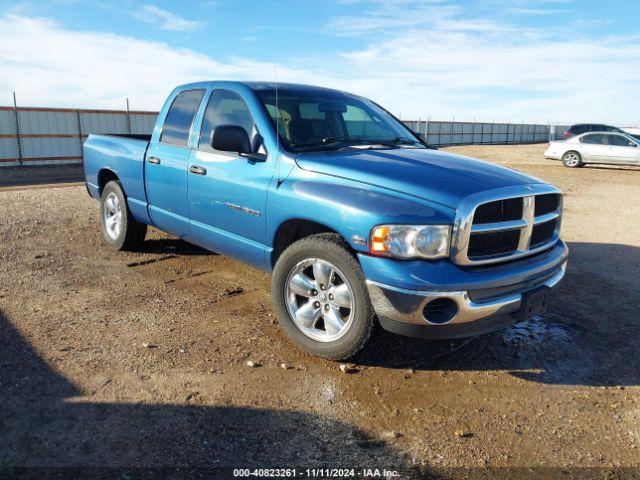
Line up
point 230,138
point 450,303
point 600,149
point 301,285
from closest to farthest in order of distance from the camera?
point 450,303
point 301,285
point 230,138
point 600,149

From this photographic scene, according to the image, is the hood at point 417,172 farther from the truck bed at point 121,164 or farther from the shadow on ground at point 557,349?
the truck bed at point 121,164

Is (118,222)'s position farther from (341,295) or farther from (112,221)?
(341,295)

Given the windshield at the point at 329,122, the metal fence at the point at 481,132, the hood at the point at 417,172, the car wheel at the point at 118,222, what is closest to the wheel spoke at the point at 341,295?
the hood at the point at 417,172

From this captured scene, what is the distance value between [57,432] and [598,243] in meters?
7.27

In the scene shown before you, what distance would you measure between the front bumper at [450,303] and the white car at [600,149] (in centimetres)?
1980

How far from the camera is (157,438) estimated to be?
9.13ft

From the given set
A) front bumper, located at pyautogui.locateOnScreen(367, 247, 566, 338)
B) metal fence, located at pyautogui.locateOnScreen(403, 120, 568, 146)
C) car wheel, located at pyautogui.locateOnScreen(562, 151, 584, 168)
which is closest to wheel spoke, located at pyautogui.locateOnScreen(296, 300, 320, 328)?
front bumper, located at pyautogui.locateOnScreen(367, 247, 566, 338)

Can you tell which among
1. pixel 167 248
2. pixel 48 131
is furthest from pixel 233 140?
pixel 48 131

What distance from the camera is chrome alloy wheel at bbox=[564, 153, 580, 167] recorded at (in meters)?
20.8

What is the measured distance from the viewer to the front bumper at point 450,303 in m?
3.07

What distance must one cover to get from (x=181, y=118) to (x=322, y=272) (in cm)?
251

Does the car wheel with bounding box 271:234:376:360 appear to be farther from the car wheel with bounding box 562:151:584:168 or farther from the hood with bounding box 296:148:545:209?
the car wheel with bounding box 562:151:584:168

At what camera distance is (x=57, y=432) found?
2801 mm

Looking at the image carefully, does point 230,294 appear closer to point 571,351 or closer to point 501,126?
point 571,351
